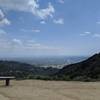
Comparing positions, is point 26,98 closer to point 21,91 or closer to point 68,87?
point 21,91

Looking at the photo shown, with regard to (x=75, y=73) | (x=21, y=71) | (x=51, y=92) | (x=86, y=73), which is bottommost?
(x=51, y=92)

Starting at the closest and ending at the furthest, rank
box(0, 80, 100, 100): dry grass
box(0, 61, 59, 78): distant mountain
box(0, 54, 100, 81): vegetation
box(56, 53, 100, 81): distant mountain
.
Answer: box(0, 80, 100, 100): dry grass < box(0, 54, 100, 81): vegetation < box(56, 53, 100, 81): distant mountain < box(0, 61, 59, 78): distant mountain

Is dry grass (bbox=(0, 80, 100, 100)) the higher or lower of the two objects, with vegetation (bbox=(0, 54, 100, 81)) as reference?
lower

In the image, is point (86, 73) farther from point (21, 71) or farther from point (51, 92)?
point (51, 92)

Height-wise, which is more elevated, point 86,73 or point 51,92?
point 86,73

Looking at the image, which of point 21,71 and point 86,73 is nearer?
point 86,73

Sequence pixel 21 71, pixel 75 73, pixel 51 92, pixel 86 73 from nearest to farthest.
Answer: pixel 51 92 < pixel 86 73 < pixel 75 73 < pixel 21 71

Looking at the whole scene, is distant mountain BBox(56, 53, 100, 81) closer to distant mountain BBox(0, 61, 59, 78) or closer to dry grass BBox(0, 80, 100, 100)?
distant mountain BBox(0, 61, 59, 78)

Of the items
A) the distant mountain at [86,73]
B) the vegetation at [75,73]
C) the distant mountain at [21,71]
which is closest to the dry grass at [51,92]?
the vegetation at [75,73]

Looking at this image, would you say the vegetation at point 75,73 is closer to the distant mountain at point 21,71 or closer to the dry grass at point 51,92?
the distant mountain at point 21,71

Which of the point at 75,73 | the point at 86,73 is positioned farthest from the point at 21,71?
the point at 86,73

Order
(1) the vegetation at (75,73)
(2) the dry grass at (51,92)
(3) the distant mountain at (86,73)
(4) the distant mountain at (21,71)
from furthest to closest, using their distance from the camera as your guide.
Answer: (4) the distant mountain at (21,71), (3) the distant mountain at (86,73), (1) the vegetation at (75,73), (2) the dry grass at (51,92)

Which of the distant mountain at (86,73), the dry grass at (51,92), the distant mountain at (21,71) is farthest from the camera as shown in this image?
the distant mountain at (21,71)

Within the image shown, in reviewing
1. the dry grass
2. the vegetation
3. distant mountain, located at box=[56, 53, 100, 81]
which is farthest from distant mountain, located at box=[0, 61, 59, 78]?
the dry grass
